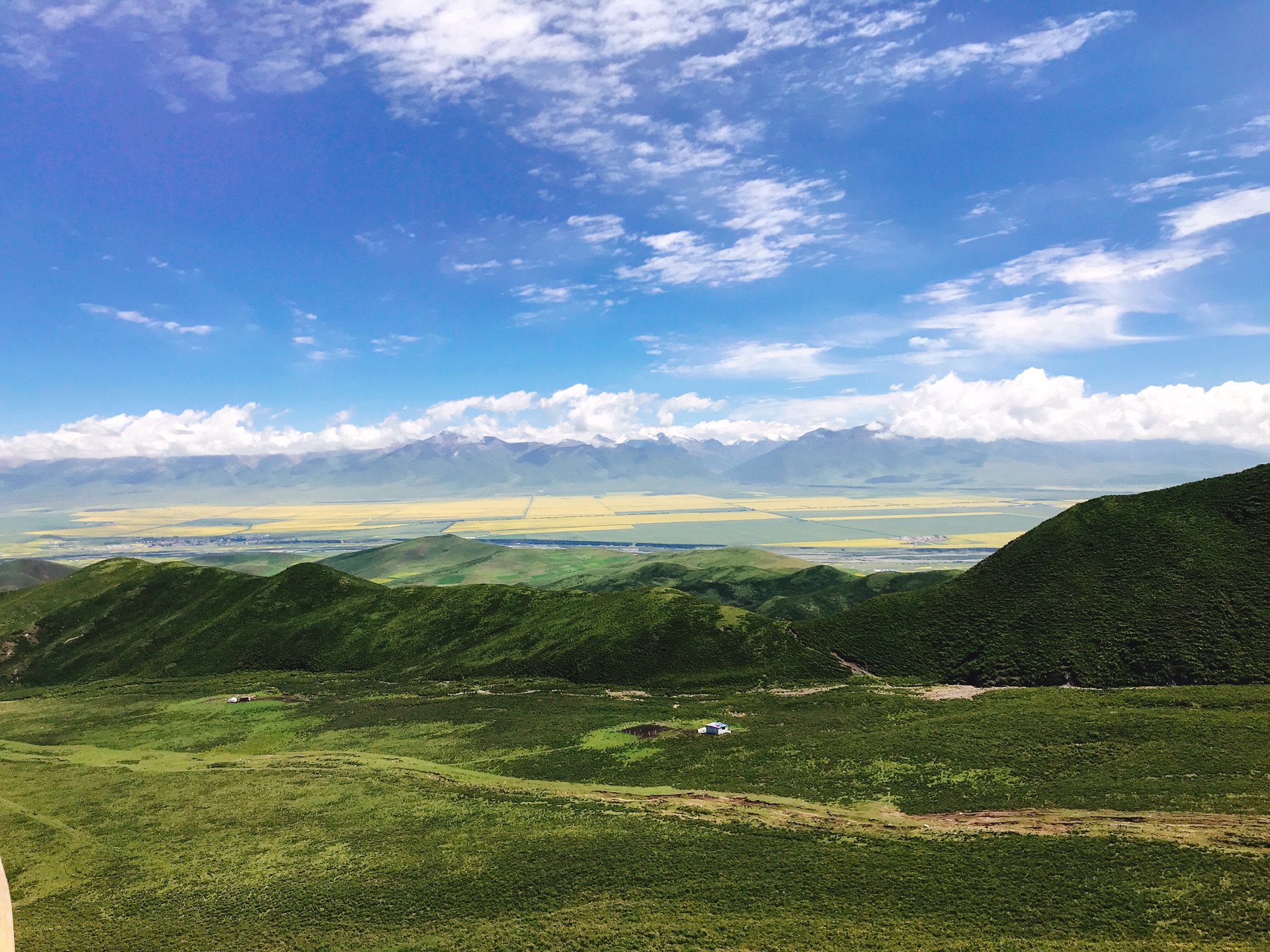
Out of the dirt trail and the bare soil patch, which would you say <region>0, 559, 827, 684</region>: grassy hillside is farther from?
the dirt trail

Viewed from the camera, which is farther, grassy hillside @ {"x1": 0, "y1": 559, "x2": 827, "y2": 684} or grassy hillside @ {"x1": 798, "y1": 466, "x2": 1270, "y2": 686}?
grassy hillside @ {"x1": 0, "y1": 559, "x2": 827, "y2": 684}

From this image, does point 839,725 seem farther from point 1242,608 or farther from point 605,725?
point 1242,608

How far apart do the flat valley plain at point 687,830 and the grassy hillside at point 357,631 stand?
18.8 m

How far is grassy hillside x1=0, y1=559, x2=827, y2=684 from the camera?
9644cm

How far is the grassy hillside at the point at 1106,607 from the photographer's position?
234 feet

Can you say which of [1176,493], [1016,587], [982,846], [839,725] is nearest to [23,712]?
[839,725]

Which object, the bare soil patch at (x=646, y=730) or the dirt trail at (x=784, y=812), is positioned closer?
the dirt trail at (x=784, y=812)

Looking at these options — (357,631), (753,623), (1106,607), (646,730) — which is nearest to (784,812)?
(646,730)

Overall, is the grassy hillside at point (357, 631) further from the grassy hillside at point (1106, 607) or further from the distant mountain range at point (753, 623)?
the grassy hillside at point (1106, 607)

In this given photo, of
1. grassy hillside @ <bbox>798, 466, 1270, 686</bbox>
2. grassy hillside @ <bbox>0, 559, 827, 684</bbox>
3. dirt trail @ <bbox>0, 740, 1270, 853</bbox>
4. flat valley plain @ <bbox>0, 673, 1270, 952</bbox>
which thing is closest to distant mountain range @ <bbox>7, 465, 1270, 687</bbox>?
grassy hillside @ <bbox>798, 466, 1270, 686</bbox>

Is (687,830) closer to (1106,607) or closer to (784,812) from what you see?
(784,812)

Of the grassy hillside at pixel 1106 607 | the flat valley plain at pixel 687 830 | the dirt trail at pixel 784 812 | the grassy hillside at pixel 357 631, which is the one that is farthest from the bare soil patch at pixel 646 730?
the grassy hillside at pixel 1106 607

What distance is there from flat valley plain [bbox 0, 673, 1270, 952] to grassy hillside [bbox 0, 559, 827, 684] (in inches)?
740

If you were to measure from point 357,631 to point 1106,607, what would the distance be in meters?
123
